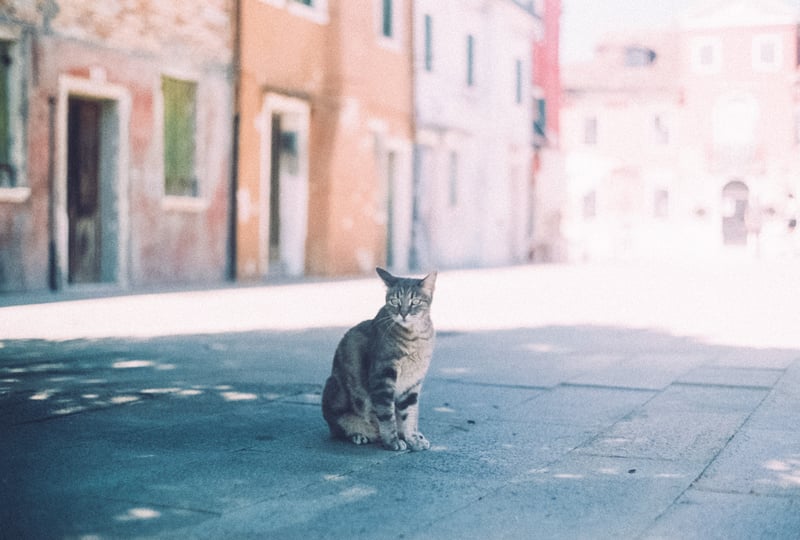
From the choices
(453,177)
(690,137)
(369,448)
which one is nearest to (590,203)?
(690,137)

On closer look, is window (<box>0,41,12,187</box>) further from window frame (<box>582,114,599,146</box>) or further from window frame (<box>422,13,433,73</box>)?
window frame (<box>582,114,599,146</box>)

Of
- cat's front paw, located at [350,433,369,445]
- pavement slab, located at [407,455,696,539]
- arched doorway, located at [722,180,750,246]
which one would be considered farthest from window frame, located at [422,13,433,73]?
arched doorway, located at [722,180,750,246]

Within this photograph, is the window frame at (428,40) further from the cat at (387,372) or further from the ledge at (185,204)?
the cat at (387,372)

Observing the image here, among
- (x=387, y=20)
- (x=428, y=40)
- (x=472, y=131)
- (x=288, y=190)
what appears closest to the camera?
(x=288, y=190)

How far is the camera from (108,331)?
10.9 meters

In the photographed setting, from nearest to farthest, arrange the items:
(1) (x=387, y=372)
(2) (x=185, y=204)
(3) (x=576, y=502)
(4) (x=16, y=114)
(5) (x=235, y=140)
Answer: (3) (x=576, y=502), (1) (x=387, y=372), (4) (x=16, y=114), (2) (x=185, y=204), (5) (x=235, y=140)

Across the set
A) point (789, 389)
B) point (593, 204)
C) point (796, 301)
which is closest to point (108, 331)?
point (789, 389)

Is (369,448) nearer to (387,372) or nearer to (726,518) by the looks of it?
(387,372)

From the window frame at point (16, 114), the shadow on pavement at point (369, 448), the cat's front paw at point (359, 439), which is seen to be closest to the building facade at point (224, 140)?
the window frame at point (16, 114)

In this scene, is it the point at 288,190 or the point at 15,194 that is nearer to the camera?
the point at 15,194

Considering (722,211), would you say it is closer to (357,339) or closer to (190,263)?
(190,263)

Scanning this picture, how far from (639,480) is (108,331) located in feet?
23.1

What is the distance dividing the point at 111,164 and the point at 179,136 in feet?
5.58

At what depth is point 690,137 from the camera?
5222 cm
